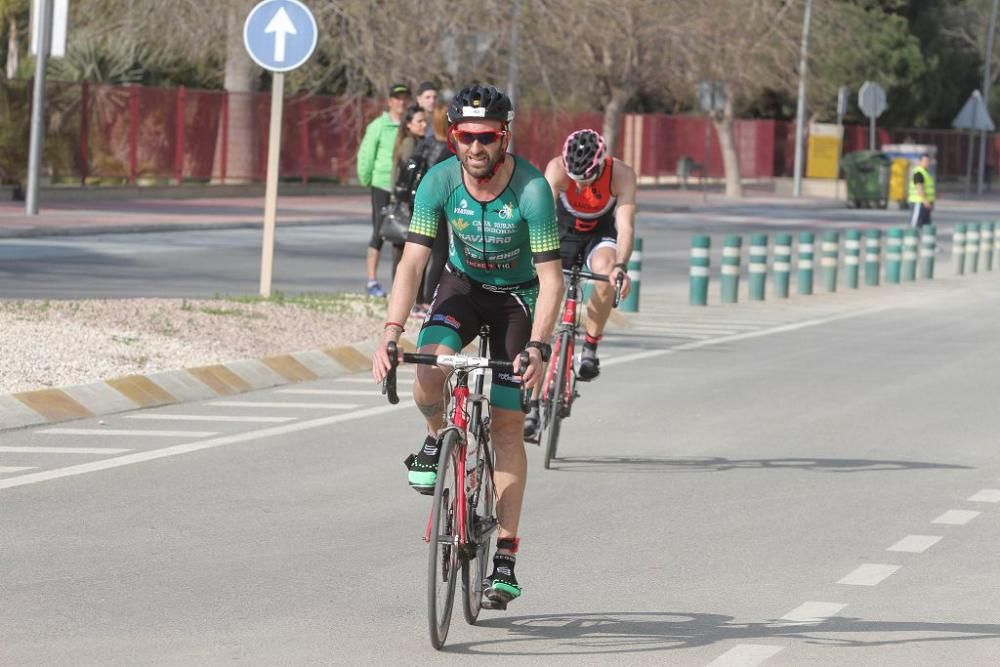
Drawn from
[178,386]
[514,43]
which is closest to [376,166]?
[178,386]

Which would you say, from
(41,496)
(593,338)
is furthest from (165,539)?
(593,338)

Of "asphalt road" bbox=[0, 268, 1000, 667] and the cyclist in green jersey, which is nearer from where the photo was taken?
"asphalt road" bbox=[0, 268, 1000, 667]

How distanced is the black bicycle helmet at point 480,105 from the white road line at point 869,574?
2.27 m

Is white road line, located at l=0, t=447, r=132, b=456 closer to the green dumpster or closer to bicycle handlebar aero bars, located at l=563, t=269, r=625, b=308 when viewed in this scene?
bicycle handlebar aero bars, located at l=563, t=269, r=625, b=308

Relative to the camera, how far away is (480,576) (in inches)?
278

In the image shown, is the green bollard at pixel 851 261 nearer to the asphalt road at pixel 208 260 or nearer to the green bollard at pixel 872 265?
the green bollard at pixel 872 265

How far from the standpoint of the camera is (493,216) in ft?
23.3

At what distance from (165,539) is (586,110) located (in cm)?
5214

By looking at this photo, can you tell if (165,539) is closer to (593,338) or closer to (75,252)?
(593,338)

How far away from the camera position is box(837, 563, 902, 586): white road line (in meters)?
7.91

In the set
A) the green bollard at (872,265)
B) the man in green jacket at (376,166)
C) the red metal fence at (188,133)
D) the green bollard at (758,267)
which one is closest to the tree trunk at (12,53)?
the red metal fence at (188,133)

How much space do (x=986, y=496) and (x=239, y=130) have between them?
116 feet

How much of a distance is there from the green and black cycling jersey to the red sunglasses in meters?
0.19

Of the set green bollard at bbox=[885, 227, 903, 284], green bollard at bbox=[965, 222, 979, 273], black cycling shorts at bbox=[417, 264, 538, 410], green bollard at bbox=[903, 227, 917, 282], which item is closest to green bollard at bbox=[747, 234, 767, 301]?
green bollard at bbox=[885, 227, 903, 284]
